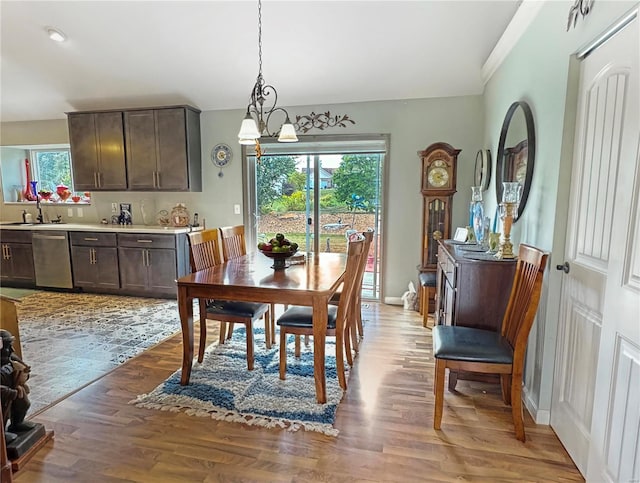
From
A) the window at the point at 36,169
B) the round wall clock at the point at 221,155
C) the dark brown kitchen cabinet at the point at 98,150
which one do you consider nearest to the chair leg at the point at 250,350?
the round wall clock at the point at 221,155

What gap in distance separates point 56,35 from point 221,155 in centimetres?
189

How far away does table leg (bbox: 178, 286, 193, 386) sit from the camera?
7.55ft

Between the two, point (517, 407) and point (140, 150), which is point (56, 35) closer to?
point (140, 150)

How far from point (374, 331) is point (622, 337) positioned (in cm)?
220

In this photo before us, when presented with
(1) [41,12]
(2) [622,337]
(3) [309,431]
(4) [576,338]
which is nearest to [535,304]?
(4) [576,338]

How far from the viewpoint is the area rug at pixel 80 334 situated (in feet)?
8.20

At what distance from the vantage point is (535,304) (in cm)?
176

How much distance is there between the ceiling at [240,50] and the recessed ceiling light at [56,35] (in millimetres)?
50

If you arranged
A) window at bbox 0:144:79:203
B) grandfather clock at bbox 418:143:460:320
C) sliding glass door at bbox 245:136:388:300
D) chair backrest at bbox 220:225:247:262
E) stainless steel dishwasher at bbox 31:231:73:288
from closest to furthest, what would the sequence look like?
1. chair backrest at bbox 220:225:247:262
2. grandfather clock at bbox 418:143:460:320
3. sliding glass door at bbox 245:136:388:300
4. stainless steel dishwasher at bbox 31:231:73:288
5. window at bbox 0:144:79:203

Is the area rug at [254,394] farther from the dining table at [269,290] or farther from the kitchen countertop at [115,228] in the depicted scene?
the kitchen countertop at [115,228]

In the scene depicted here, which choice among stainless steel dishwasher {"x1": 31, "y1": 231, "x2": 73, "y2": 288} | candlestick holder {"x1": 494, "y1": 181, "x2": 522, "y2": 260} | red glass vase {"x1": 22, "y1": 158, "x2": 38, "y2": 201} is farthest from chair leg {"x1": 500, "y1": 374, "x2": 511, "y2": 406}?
red glass vase {"x1": 22, "y1": 158, "x2": 38, "y2": 201}

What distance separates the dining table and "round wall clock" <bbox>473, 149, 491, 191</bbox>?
5.72 ft

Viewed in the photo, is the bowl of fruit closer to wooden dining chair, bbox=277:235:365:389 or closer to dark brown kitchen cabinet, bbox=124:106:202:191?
wooden dining chair, bbox=277:235:365:389

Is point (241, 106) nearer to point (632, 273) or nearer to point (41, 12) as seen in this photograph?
point (41, 12)
